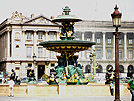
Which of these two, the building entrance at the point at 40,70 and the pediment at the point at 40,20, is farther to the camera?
the building entrance at the point at 40,70

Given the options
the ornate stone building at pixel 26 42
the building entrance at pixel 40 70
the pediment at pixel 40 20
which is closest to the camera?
the ornate stone building at pixel 26 42

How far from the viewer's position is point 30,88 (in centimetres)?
3225

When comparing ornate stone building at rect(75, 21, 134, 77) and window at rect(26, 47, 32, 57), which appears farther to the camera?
ornate stone building at rect(75, 21, 134, 77)

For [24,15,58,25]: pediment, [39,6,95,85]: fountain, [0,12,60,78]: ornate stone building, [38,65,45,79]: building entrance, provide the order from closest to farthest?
[39,6,95,85]: fountain → [0,12,60,78]: ornate stone building → [24,15,58,25]: pediment → [38,65,45,79]: building entrance

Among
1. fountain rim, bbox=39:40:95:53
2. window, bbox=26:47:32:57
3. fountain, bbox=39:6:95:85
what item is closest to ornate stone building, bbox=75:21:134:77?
window, bbox=26:47:32:57

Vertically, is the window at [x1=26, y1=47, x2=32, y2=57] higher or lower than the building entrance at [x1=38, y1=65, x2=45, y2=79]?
higher

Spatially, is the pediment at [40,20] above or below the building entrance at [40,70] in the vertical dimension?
above

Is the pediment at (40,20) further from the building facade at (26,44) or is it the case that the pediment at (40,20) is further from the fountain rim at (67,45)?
the fountain rim at (67,45)

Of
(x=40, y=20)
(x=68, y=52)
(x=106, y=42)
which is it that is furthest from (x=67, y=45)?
(x=106, y=42)

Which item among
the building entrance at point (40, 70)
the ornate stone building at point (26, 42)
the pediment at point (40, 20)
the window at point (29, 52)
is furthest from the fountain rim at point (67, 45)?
the building entrance at point (40, 70)

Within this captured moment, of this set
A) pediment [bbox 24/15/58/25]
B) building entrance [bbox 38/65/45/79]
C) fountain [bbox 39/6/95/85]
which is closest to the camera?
fountain [bbox 39/6/95/85]

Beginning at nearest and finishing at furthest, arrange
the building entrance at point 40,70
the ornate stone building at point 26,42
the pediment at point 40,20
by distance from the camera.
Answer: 1. the ornate stone building at point 26,42
2. the pediment at point 40,20
3. the building entrance at point 40,70

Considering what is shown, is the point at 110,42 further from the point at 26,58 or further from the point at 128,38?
the point at 26,58

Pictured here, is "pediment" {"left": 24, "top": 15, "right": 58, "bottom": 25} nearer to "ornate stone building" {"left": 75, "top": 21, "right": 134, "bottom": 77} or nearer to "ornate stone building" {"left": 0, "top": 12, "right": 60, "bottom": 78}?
"ornate stone building" {"left": 0, "top": 12, "right": 60, "bottom": 78}
